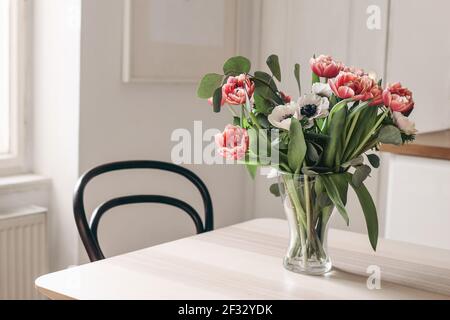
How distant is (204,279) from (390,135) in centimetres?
48

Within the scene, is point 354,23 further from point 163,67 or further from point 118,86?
point 118,86

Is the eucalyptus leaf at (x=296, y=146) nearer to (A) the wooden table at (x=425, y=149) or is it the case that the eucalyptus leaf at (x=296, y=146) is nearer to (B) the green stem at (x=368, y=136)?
(B) the green stem at (x=368, y=136)

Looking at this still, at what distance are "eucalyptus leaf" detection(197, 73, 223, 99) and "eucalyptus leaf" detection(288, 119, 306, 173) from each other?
0.64ft

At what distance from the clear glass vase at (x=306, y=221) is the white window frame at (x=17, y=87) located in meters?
1.65

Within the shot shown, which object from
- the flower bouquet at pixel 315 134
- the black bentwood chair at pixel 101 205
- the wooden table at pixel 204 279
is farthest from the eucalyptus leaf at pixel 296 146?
the black bentwood chair at pixel 101 205

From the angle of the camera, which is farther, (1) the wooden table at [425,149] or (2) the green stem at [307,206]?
(1) the wooden table at [425,149]

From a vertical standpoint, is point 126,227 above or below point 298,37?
below

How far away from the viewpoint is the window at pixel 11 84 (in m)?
2.79

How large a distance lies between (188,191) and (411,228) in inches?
48.4

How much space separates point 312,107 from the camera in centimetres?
141

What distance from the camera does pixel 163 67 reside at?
3.07m

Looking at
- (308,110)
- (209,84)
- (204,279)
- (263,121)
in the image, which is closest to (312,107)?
(308,110)
